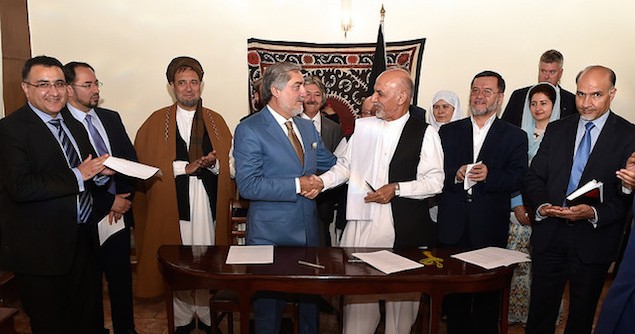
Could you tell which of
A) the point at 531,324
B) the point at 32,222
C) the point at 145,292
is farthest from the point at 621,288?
the point at 145,292

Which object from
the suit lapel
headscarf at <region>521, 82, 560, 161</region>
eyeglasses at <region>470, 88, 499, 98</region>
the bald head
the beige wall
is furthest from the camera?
the beige wall

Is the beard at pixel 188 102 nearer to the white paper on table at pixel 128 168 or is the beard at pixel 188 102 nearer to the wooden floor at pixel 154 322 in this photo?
the white paper on table at pixel 128 168

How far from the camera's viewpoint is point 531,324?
2742 millimetres

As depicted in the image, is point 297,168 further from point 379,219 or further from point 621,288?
point 621,288

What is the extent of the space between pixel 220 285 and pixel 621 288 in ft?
5.23

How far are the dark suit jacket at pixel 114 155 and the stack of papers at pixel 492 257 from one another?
2.03m

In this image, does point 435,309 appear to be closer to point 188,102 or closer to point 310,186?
point 310,186

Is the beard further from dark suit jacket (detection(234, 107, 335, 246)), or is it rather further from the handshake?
the handshake

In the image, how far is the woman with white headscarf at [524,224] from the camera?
3.38 meters

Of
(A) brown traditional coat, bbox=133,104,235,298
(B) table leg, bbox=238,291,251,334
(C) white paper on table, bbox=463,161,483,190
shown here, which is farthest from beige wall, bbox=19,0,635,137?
(B) table leg, bbox=238,291,251,334

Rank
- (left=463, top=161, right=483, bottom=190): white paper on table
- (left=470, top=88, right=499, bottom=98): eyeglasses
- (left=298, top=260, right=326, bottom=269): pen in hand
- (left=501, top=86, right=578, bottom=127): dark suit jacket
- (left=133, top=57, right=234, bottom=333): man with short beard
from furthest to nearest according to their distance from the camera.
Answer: (left=501, top=86, right=578, bottom=127): dark suit jacket, (left=133, top=57, right=234, bottom=333): man with short beard, (left=470, top=88, right=499, bottom=98): eyeglasses, (left=463, top=161, right=483, bottom=190): white paper on table, (left=298, top=260, right=326, bottom=269): pen in hand

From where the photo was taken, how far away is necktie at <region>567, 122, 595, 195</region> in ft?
8.43

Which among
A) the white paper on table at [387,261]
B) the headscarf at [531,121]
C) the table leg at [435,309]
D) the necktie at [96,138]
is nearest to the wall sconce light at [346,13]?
the headscarf at [531,121]

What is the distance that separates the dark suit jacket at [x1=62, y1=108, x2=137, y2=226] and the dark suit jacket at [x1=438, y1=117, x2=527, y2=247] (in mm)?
2016
